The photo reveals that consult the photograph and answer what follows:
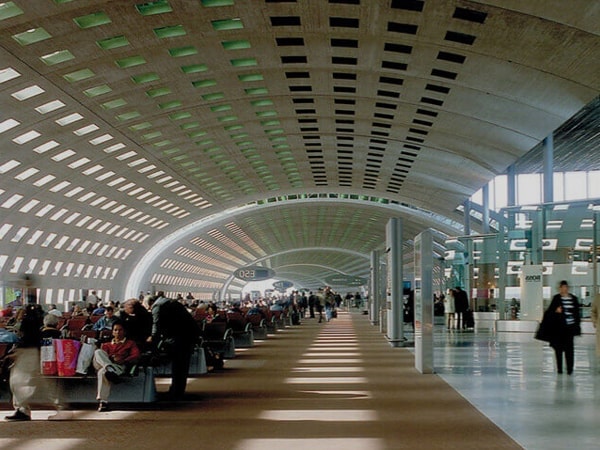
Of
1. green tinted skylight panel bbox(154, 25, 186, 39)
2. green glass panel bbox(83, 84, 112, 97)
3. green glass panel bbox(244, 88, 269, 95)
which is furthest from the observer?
green glass panel bbox(244, 88, 269, 95)

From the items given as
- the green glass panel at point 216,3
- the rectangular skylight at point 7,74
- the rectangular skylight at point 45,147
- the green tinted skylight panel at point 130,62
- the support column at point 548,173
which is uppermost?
the green glass panel at point 216,3

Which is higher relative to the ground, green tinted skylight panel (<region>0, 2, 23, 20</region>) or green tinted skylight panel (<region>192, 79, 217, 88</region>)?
green tinted skylight panel (<region>192, 79, 217, 88</region>)

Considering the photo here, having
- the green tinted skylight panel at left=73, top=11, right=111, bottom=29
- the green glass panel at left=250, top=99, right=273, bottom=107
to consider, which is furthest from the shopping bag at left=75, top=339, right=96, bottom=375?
the green glass panel at left=250, top=99, right=273, bottom=107

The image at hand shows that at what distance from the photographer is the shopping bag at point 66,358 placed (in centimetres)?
1148

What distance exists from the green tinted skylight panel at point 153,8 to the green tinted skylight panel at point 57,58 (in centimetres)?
475

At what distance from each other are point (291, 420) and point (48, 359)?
3634 mm

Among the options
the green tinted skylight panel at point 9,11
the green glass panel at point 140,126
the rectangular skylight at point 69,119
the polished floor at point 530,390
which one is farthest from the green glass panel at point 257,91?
the polished floor at point 530,390

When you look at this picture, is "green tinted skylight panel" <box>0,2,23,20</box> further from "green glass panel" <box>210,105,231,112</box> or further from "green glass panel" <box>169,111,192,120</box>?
"green glass panel" <box>169,111,192,120</box>

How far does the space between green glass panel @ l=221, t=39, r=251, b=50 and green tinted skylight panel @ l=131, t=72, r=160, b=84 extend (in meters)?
4.25

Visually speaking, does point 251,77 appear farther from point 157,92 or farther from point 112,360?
point 112,360

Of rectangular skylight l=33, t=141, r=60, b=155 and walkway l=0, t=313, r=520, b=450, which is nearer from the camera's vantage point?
walkway l=0, t=313, r=520, b=450

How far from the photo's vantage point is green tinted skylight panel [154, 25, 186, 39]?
28.0 meters

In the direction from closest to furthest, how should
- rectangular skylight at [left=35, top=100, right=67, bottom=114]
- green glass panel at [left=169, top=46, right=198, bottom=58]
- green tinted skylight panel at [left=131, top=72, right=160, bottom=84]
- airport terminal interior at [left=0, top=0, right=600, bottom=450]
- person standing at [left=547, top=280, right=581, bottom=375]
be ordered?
airport terminal interior at [left=0, top=0, right=600, bottom=450] → person standing at [left=547, top=280, right=581, bottom=375] → green glass panel at [left=169, top=46, right=198, bottom=58] → green tinted skylight panel at [left=131, top=72, right=160, bottom=84] → rectangular skylight at [left=35, top=100, right=67, bottom=114]

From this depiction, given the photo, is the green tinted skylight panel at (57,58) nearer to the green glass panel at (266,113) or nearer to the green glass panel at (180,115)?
the green glass panel at (180,115)
